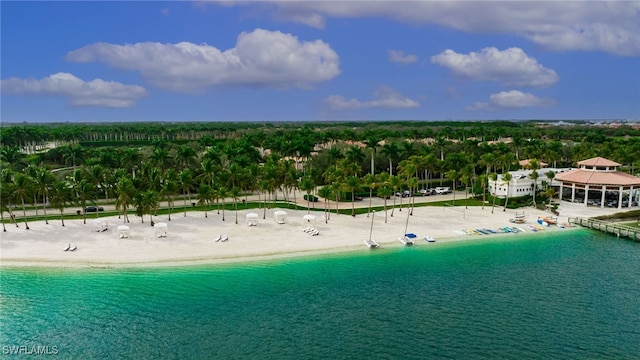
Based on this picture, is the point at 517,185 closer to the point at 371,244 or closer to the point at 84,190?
the point at 371,244

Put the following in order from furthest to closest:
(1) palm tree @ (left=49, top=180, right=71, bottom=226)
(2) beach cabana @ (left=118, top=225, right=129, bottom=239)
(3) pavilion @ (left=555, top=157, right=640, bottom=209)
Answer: (3) pavilion @ (left=555, top=157, right=640, bottom=209), (1) palm tree @ (left=49, top=180, right=71, bottom=226), (2) beach cabana @ (left=118, top=225, right=129, bottom=239)

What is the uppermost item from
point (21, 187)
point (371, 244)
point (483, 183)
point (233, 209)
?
point (21, 187)

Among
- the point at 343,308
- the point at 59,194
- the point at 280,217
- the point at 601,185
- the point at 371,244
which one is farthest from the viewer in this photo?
the point at 601,185

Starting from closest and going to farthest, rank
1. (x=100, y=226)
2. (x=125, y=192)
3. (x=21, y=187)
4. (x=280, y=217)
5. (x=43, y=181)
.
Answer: (x=21, y=187)
(x=125, y=192)
(x=100, y=226)
(x=43, y=181)
(x=280, y=217)

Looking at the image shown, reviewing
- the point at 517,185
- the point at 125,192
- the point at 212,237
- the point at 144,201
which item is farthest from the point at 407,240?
the point at 125,192

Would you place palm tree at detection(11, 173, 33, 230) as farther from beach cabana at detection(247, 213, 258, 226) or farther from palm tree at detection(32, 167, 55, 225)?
beach cabana at detection(247, 213, 258, 226)

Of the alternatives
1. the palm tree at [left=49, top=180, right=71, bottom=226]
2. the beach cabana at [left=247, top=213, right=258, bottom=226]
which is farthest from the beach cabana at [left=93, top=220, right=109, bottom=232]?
the beach cabana at [left=247, top=213, right=258, bottom=226]

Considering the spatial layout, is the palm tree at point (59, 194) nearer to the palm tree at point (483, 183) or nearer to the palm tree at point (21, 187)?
the palm tree at point (21, 187)
